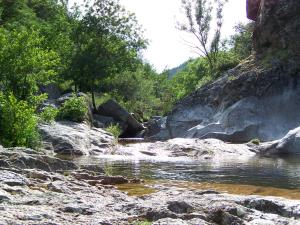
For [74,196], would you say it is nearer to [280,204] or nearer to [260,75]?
[280,204]

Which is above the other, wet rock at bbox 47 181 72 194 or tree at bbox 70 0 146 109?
tree at bbox 70 0 146 109

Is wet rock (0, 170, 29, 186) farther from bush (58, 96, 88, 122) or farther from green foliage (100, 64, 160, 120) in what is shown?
green foliage (100, 64, 160, 120)

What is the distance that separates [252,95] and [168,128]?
1040cm

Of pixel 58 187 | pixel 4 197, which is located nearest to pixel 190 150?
pixel 58 187

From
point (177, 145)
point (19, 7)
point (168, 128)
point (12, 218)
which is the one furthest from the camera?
point (19, 7)

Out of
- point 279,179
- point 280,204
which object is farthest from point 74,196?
point 279,179

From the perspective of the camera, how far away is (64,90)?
57250 mm

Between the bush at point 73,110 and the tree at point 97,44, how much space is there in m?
18.0

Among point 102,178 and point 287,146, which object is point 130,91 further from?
point 102,178

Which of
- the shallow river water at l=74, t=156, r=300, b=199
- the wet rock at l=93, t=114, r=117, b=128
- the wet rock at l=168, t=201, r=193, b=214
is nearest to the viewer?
the wet rock at l=168, t=201, r=193, b=214

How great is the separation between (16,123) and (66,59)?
3548 centimetres

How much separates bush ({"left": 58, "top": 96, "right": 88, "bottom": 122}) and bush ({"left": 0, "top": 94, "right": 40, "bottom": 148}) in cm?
1310

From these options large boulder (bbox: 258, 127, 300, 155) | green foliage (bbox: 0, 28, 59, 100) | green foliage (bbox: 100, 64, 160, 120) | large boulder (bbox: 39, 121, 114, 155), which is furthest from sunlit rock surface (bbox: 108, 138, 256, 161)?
green foliage (bbox: 100, 64, 160, 120)

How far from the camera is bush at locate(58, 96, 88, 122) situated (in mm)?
38469
